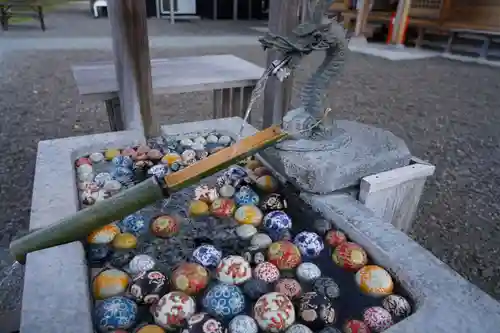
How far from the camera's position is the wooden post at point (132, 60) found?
7.98 ft

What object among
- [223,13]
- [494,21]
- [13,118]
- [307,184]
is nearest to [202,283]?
[307,184]

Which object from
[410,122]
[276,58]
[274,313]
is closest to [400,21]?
[410,122]

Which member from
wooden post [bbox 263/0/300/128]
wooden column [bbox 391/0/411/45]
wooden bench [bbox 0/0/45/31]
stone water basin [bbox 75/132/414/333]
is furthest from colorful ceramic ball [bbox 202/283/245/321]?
wooden bench [bbox 0/0/45/31]

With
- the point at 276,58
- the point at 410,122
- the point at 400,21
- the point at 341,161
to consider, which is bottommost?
the point at 410,122

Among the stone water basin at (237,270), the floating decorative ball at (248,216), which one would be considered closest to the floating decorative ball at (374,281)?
the stone water basin at (237,270)

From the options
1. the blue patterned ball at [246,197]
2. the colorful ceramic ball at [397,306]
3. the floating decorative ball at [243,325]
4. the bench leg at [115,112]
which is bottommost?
the bench leg at [115,112]

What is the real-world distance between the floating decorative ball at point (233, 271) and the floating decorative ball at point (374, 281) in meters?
0.36

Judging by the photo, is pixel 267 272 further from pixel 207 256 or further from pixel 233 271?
pixel 207 256

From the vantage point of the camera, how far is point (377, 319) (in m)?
1.11

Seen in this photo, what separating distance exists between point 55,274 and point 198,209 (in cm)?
62

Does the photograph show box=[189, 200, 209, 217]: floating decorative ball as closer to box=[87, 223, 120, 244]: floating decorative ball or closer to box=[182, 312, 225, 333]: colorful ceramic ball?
box=[87, 223, 120, 244]: floating decorative ball

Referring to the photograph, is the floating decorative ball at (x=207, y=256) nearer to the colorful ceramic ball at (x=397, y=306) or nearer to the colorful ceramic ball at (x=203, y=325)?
the colorful ceramic ball at (x=203, y=325)

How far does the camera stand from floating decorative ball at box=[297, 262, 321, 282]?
4.25ft

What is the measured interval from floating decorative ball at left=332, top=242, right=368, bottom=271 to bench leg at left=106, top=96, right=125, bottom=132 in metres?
2.04
